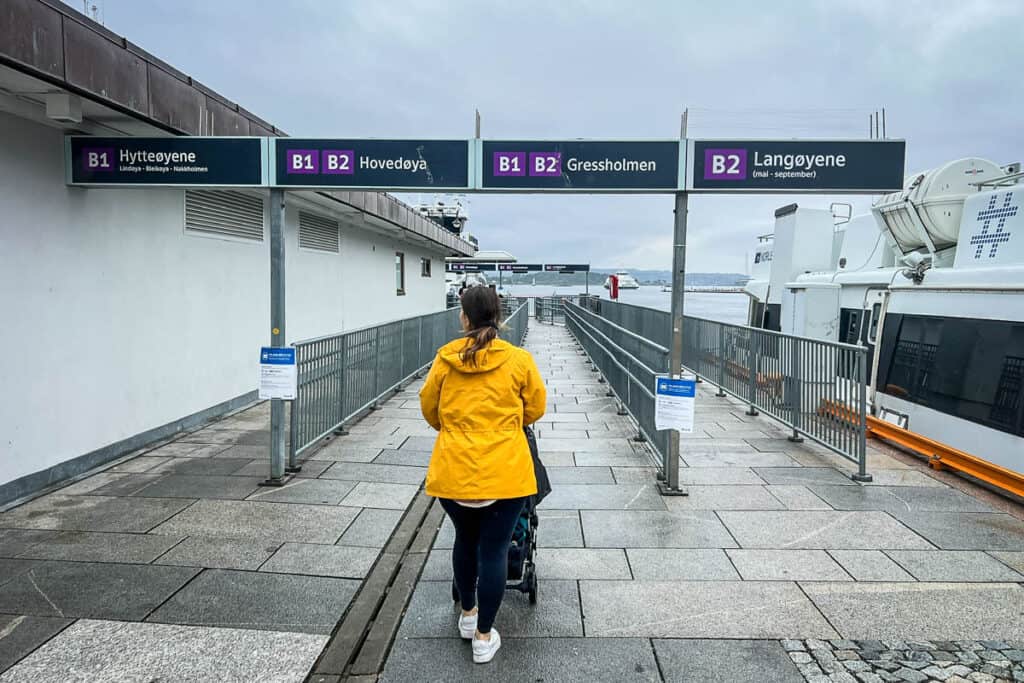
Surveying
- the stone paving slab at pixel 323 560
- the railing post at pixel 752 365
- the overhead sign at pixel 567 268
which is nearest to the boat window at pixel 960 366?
the railing post at pixel 752 365

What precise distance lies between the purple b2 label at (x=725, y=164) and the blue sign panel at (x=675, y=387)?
1.68m

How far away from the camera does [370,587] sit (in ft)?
13.1

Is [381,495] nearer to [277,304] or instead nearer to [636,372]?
[277,304]

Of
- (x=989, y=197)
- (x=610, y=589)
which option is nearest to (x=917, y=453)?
(x=989, y=197)

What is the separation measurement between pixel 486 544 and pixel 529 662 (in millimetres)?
654

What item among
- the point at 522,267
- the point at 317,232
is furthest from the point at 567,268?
the point at 317,232

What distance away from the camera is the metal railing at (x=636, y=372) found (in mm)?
6592

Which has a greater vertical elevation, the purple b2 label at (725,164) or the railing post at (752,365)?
the purple b2 label at (725,164)

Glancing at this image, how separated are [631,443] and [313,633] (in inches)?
199

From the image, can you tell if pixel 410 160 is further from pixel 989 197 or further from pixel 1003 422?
pixel 989 197

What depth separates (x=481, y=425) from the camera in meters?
3.04

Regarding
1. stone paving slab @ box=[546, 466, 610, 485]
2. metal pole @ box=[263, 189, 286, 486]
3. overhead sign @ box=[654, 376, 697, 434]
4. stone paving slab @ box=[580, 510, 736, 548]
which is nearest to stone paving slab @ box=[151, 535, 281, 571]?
metal pole @ box=[263, 189, 286, 486]

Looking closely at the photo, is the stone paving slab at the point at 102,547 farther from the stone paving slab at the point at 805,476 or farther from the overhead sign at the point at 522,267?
the overhead sign at the point at 522,267

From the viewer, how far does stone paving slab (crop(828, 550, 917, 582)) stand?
13.6 ft
